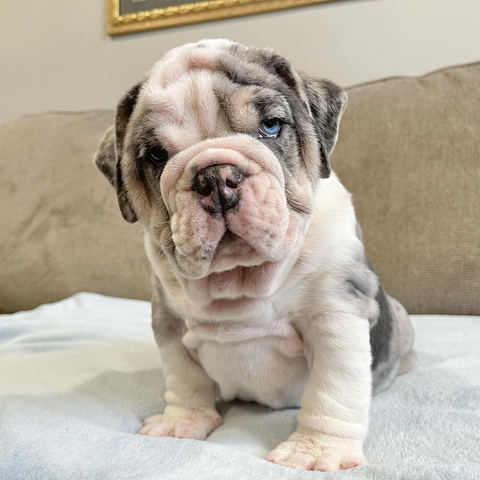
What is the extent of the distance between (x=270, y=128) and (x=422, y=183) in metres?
1.25

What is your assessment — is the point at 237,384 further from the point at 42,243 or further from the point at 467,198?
the point at 42,243

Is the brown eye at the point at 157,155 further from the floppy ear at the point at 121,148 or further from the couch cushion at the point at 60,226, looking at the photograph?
the couch cushion at the point at 60,226

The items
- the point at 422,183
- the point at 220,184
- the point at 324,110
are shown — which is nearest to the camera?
the point at 220,184

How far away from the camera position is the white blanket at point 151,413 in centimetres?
89

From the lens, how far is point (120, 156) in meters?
1.18

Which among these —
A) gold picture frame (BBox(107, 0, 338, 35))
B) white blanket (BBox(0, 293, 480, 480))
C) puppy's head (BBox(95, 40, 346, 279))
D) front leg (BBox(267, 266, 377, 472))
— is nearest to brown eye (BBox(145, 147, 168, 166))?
puppy's head (BBox(95, 40, 346, 279))

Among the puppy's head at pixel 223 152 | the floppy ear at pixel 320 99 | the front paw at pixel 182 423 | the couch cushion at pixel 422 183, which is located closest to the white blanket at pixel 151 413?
the front paw at pixel 182 423

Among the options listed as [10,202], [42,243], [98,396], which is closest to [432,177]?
[98,396]

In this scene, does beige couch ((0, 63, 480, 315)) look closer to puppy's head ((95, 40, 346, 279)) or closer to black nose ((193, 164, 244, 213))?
puppy's head ((95, 40, 346, 279))

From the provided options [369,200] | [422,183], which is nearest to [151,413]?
[369,200]

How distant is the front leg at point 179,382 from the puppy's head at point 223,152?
23cm

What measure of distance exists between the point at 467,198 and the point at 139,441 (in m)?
1.57

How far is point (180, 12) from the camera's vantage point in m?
3.03

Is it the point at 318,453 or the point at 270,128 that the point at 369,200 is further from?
the point at 318,453
